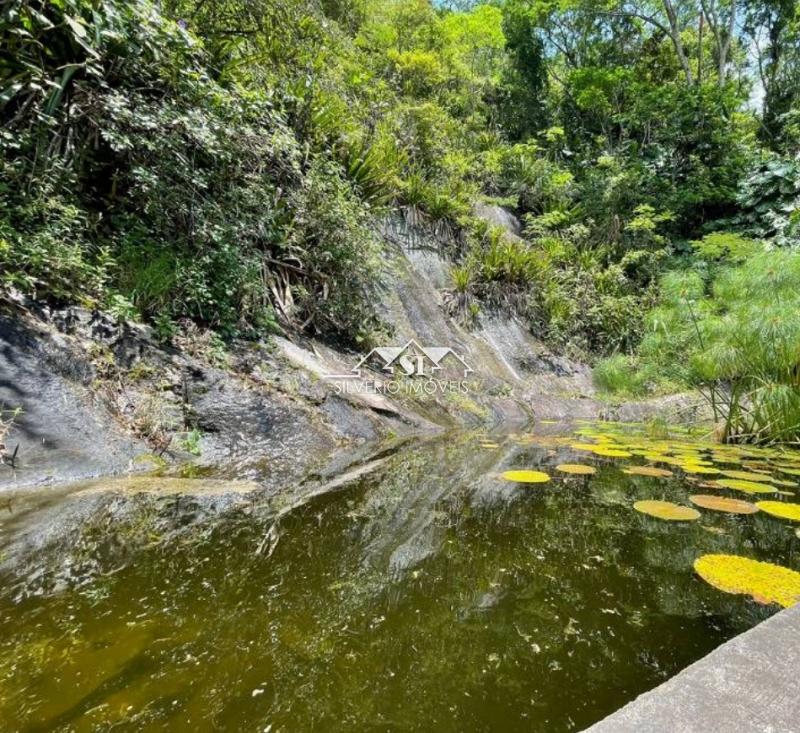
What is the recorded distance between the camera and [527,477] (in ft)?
8.80

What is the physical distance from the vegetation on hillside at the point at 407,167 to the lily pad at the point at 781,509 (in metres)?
2.13

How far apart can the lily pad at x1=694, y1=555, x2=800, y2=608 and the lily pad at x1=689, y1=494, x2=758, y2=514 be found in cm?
67

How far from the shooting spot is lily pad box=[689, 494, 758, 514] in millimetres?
2062

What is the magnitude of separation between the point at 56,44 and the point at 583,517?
4526 millimetres

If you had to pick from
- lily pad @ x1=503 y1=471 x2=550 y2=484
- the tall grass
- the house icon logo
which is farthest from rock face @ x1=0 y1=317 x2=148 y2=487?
the tall grass

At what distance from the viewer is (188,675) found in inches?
34.2

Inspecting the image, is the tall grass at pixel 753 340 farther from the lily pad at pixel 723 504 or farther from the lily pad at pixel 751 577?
the lily pad at pixel 751 577

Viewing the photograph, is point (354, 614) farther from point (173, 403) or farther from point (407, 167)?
point (407, 167)

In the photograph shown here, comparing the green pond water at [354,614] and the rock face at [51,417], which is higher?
the rock face at [51,417]

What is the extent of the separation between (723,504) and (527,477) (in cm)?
98

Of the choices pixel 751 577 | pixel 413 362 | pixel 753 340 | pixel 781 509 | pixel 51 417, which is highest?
pixel 51 417
